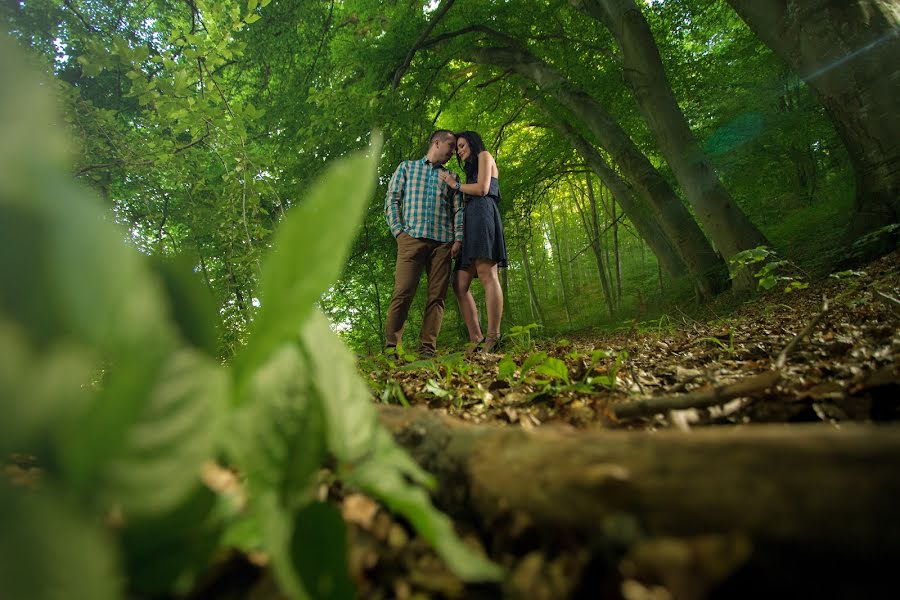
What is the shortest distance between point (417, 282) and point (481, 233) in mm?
783

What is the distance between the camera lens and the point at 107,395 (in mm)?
236

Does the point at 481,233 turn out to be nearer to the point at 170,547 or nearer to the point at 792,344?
the point at 792,344

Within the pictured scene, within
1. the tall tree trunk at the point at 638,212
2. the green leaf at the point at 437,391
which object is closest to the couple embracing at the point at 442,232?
the green leaf at the point at 437,391

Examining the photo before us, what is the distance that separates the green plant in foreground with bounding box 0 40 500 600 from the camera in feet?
0.74

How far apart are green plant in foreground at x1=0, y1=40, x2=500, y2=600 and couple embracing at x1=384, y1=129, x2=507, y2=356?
3470mm

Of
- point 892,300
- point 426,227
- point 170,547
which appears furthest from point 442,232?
point 170,547

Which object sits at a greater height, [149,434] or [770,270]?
[149,434]

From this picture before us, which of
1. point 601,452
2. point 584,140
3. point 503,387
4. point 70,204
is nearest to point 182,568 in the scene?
point 70,204

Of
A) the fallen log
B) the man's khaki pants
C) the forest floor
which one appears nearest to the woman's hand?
the man's khaki pants

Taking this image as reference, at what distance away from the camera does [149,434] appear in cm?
26

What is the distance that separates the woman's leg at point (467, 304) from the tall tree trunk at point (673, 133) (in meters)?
3.14

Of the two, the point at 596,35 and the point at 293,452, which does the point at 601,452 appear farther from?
the point at 596,35

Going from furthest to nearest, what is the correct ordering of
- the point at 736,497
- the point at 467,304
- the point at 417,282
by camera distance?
the point at 417,282, the point at 467,304, the point at 736,497

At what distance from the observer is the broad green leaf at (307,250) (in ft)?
0.95
